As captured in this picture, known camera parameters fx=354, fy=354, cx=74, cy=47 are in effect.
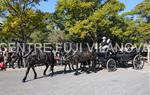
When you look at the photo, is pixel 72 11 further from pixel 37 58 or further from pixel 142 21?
pixel 37 58

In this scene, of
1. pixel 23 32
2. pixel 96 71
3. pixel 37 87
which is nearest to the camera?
pixel 37 87

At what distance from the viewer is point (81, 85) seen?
1473cm

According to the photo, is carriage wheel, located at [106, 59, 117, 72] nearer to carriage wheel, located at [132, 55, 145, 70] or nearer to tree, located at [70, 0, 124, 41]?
carriage wheel, located at [132, 55, 145, 70]

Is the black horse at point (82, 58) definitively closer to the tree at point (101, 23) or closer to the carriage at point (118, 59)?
the carriage at point (118, 59)

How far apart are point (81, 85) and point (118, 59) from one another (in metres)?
6.75

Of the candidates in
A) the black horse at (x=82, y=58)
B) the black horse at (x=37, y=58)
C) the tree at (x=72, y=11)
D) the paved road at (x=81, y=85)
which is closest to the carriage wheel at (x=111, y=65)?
the black horse at (x=82, y=58)

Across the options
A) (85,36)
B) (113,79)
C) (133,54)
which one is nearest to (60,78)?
(113,79)

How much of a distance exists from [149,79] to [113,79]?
166 centimetres

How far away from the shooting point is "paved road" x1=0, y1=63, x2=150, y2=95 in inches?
519

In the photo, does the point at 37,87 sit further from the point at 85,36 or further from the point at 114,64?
the point at 85,36

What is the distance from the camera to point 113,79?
54.3 feet

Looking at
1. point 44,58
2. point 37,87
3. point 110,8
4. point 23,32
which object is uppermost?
→ point 110,8

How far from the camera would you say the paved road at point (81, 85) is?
13172mm

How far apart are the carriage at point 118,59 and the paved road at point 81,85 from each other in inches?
47.9
